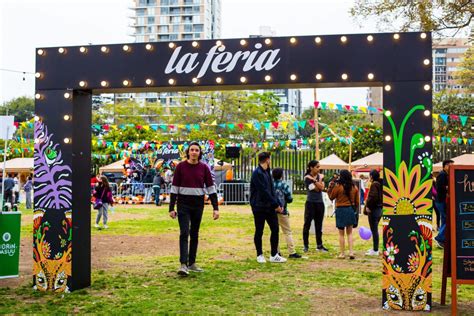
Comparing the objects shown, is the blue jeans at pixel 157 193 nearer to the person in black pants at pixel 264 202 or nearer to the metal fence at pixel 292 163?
the metal fence at pixel 292 163

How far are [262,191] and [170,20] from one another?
10765 centimetres

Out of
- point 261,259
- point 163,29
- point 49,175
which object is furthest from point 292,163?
point 163,29

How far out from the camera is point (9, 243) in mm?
8305

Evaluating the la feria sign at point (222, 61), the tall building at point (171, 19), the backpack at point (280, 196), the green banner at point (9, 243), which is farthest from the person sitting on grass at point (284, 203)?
the tall building at point (171, 19)

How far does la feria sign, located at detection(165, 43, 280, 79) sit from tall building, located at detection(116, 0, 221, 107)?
10384 centimetres

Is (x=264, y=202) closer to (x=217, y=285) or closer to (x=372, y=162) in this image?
(x=217, y=285)

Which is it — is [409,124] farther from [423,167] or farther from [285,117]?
[285,117]

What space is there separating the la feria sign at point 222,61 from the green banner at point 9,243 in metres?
3.23

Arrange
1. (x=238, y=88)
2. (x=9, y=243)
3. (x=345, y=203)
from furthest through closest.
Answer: (x=345, y=203), (x=9, y=243), (x=238, y=88)

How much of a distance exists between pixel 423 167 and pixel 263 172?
138 inches

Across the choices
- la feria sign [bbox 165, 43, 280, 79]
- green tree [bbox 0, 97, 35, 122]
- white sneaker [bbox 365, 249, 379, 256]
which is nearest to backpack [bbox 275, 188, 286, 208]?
white sneaker [bbox 365, 249, 379, 256]

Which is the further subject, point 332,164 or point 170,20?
point 170,20

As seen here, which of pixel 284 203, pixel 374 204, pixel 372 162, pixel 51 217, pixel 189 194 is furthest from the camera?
pixel 372 162

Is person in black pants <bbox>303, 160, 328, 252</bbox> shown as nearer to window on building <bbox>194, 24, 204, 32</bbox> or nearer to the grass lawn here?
the grass lawn
